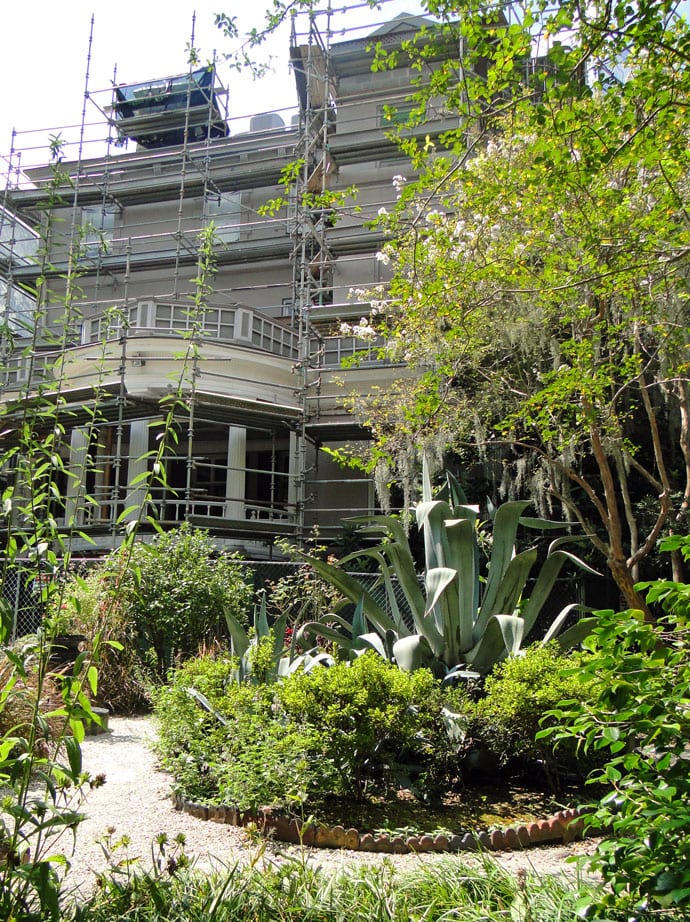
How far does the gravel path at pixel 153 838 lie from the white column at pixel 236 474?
1176 centimetres

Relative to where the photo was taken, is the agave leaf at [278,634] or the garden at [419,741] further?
the agave leaf at [278,634]

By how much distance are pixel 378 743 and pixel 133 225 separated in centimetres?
2002

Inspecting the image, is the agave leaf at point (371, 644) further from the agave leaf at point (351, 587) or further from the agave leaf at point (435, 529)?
the agave leaf at point (435, 529)

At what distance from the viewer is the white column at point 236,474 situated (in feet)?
57.5

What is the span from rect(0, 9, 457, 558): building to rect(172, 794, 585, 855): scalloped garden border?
10356 millimetres

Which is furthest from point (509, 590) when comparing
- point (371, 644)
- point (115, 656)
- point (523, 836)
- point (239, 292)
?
point (239, 292)

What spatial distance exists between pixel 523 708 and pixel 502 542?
2.06 meters

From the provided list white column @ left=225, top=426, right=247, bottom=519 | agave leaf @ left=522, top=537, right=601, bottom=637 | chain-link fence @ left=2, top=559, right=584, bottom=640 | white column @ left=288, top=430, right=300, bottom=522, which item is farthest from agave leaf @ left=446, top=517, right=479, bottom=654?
white column @ left=225, top=426, right=247, bottom=519

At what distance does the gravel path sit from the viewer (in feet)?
12.6

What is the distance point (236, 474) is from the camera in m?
17.8

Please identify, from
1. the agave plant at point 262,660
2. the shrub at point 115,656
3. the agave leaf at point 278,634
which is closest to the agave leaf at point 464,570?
the agave plant at point 262,660

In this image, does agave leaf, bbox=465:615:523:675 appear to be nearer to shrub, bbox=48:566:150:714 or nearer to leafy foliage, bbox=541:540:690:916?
leafy foliage, bbox=541:540:690:916

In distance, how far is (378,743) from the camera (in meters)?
4.82

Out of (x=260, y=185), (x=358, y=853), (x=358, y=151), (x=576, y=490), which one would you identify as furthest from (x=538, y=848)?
(x=260, y=185)
